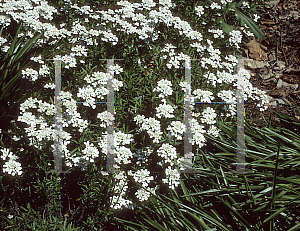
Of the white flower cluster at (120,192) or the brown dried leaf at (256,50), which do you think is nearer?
the white flower cluster at (120,192)

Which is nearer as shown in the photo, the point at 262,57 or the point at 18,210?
the point at 18,210

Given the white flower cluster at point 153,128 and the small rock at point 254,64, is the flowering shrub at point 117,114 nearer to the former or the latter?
the white flower cluster at point 153,128

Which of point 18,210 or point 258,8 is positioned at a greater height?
point 258,8

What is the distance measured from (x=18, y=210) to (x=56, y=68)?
62.5 inches

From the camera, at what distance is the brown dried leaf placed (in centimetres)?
479

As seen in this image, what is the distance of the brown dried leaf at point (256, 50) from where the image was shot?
4790mm

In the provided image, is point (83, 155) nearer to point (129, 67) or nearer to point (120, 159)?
point (120, 159)

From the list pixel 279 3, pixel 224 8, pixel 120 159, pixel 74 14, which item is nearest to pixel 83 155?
pixel 120 159

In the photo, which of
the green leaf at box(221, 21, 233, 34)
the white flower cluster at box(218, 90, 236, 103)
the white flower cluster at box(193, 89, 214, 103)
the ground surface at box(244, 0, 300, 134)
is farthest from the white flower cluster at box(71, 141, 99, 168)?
the green leaf at box(221, 21, 233, 34)

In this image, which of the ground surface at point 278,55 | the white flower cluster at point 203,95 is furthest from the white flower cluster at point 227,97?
the ground surface at point 278,55

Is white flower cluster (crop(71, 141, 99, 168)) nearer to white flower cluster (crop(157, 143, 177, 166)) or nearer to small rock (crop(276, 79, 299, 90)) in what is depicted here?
white flower cluster (crop(157, 143, 177, 166))

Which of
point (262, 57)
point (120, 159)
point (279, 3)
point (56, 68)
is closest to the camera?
point (120, 159)

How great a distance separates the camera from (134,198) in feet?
9.64

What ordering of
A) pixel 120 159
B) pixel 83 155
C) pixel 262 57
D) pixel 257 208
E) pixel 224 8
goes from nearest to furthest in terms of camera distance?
pixel 257 208
pixel 120 159
pixel 83 155
pixel 224 8
pixel 262 57
